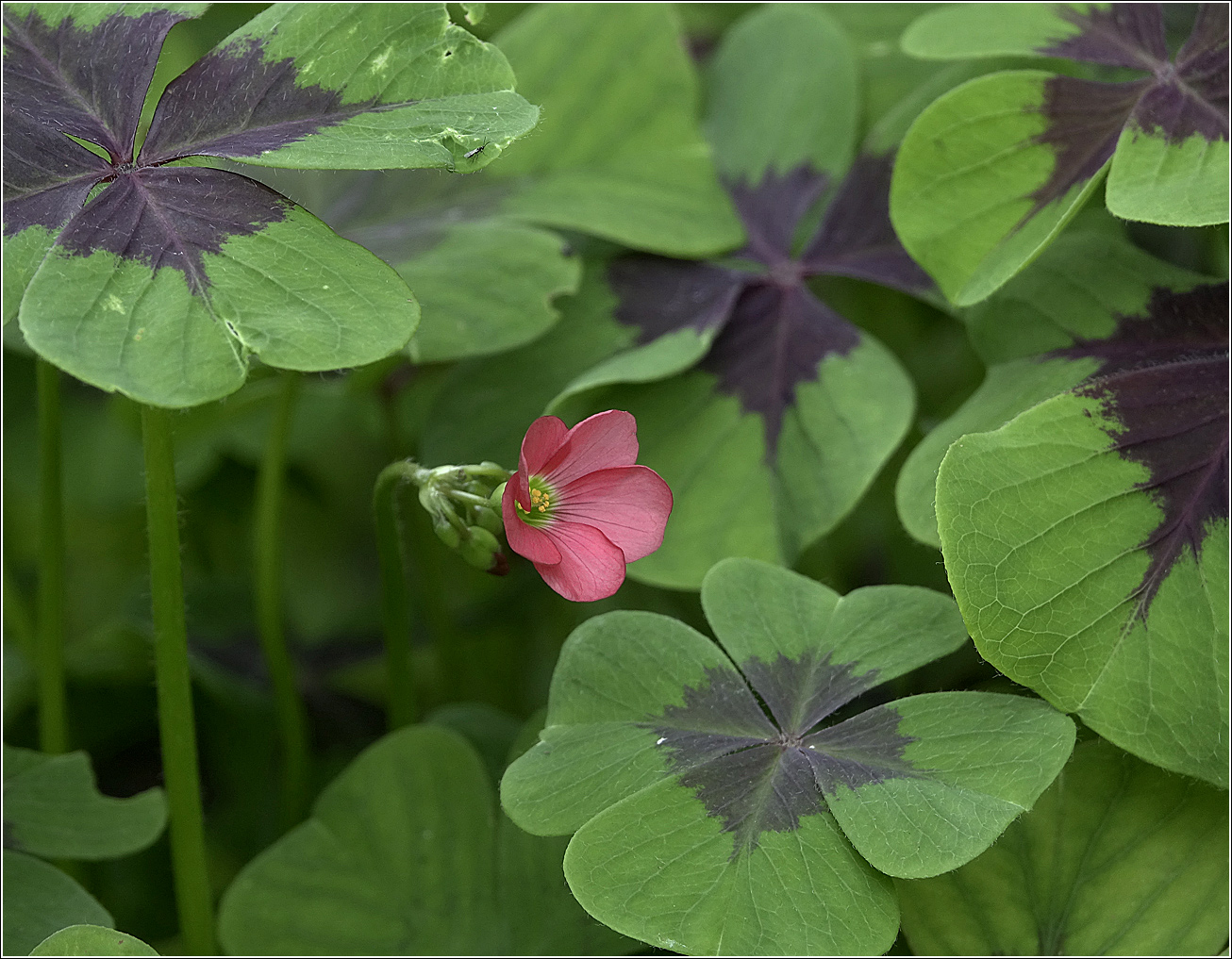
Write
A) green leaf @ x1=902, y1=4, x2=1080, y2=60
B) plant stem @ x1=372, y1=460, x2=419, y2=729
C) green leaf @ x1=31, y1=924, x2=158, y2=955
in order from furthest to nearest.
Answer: green leaf @ x1=902, y1=4, x2=1080, y2=60
plant stem @ x1=372, y1=460, x2=419, y2=729
green leaf @ x1=31, y1=924, x2=158, y2=955

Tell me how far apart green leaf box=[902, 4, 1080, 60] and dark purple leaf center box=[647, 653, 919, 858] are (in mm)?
634

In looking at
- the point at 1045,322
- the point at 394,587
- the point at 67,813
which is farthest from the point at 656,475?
the point at 67,813

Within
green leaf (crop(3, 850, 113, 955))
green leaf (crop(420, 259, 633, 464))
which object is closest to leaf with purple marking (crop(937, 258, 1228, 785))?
green leaf (crop(420, 259, 633, 464))

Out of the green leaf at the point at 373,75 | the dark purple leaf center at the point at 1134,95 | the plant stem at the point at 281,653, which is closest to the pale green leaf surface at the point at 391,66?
the green leaf at the point at 373,75

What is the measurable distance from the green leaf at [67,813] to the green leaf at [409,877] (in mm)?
113

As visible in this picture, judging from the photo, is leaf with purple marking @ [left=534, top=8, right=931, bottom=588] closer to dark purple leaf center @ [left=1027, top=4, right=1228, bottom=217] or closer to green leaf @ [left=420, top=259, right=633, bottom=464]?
green leaf @ [left=420, top=259, right=633, bottom=464]

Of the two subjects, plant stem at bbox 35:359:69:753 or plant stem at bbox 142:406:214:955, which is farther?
plant stem at bbox 35:359:69:753

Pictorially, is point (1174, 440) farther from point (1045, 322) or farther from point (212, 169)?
point (212, 169)

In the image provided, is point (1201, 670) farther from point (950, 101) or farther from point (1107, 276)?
point (950, 101)

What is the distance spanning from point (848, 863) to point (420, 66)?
27.6 inches

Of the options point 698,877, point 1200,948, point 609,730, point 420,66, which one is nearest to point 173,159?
point 420,66

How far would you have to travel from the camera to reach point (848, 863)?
2.48 feet

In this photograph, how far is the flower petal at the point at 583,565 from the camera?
757 mm

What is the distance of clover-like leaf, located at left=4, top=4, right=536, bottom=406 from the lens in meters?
0.73
